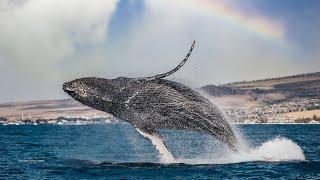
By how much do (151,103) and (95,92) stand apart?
210cm

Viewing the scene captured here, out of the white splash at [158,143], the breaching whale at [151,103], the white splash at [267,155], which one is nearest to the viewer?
the breaching whale at [151,103]

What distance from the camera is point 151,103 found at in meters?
21.4

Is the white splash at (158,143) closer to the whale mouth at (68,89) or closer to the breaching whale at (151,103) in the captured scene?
the breaching whale at (151,103)

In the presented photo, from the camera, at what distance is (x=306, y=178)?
20.2 metres

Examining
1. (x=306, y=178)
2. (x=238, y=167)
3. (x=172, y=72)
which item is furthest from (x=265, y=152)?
(x=172, y=72)

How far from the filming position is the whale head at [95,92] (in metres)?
21.5

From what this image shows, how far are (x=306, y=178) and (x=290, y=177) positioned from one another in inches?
21.6

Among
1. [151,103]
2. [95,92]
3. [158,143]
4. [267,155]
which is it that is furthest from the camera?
[267,155]

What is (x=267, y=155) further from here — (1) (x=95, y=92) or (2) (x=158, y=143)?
(1) (x=95, y=92)

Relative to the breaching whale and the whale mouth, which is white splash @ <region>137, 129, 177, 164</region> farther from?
the whale mouth

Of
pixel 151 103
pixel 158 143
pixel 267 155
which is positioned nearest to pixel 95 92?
pixel 151 103

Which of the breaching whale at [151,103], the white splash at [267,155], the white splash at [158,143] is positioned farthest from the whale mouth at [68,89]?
the white splash at [267,155]

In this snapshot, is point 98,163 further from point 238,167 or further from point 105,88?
point 238,167

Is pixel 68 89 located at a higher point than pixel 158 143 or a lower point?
higher
